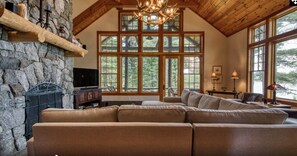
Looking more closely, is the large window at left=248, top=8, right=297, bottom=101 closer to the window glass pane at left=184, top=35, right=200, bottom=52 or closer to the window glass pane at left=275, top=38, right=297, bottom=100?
the window glass pane at left=275, top=38, right=297, bottom=100

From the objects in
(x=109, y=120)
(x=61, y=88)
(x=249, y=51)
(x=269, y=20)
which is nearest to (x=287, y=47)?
(x=269, y=20)

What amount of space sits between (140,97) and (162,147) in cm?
625

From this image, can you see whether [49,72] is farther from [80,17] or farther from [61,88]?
[80,17]

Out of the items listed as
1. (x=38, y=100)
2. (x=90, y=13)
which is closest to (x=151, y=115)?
(x=38, y=100)

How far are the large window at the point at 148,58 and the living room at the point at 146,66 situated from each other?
40 millimetres

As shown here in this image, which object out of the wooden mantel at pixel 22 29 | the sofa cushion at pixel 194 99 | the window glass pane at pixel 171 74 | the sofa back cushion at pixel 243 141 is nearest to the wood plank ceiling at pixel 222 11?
the window glass pane at pixel 171 74

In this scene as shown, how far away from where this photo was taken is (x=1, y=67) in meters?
2.64

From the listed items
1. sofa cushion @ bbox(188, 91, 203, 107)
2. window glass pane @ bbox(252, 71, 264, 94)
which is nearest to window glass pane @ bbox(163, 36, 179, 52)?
window glass pane @ bbox(252, 71, 264, 94)

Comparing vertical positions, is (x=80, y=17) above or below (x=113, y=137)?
above

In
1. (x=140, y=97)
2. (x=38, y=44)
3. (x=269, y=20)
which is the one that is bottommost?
(x=140, y=97)

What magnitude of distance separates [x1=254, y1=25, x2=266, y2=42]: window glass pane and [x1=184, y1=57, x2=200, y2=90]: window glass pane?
7.75 ft

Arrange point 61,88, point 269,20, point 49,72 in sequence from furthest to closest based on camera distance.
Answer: point 269,20 < point 61,88 < point 49,72

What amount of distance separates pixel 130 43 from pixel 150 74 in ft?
4.89

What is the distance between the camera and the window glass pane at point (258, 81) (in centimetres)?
620
